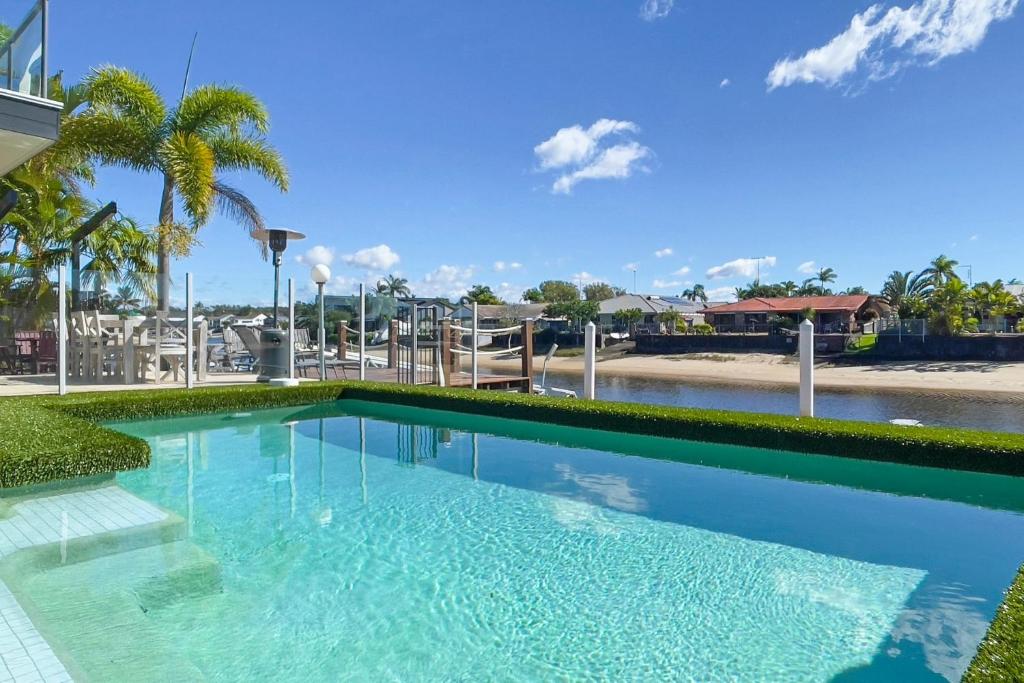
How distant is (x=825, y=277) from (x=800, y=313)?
30.7 meters

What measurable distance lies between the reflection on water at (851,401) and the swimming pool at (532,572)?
12588 mm

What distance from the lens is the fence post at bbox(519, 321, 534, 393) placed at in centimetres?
1264

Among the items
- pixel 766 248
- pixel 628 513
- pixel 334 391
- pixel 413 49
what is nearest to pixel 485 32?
pixel 413 49

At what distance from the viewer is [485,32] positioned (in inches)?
650

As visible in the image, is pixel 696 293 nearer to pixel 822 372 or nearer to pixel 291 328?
pixel 822 372

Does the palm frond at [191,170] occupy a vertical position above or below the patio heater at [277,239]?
above

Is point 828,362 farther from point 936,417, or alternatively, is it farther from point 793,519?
point 793,519

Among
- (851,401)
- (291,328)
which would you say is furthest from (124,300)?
(851,401)

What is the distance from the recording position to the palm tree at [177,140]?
12.7m

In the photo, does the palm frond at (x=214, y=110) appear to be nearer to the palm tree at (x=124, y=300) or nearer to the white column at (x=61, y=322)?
the palm tree at (x=124, y=300)

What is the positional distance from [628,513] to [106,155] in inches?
529

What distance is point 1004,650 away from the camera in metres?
2.04

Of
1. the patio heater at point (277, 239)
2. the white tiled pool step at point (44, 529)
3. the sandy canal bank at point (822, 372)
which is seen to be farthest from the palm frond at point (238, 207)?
the white tiled pool step at point (44, 529)

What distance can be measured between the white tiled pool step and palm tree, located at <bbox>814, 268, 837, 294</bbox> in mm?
79045
